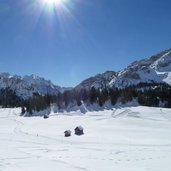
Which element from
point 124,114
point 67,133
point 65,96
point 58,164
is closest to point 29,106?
point 65,96

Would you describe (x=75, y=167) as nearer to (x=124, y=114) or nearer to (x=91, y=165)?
(x=91, y=165)

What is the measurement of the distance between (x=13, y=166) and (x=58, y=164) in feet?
10.8

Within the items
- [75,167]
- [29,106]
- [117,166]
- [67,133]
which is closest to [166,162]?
[117,166]

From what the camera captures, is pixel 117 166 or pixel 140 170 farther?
pixel 117 166

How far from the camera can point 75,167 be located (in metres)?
20.8

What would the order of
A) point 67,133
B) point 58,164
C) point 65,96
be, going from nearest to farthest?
point 58,164, point 67,133, point 65,96

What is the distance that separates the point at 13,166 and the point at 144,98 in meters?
116

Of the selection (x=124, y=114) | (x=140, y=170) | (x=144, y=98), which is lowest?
(x=140, y=170)

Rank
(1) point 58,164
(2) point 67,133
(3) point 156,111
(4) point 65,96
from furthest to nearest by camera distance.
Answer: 1. (4) point 65,96
2. (3) point 156,111
3. (2) point 67,133
4. (1) point 58,164

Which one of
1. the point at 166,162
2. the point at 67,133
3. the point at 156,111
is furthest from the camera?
the point at 156,111

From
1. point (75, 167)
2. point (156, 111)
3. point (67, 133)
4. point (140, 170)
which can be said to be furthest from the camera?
point (156, 111)

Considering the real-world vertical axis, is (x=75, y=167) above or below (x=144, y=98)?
below

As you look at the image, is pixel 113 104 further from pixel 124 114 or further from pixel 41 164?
pixel 41 164

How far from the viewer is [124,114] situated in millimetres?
97938
